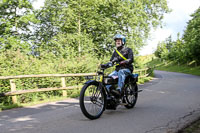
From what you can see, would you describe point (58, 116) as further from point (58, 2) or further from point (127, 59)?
point (58, 2)

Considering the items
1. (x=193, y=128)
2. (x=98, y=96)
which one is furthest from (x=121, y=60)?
(x=193, y=128)

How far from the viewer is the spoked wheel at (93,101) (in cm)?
459

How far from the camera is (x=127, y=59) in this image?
5586 mm

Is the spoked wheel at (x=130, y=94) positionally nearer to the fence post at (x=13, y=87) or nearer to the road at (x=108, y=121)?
the road at (x=108, y=121)

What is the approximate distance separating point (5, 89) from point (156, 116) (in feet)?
19.9

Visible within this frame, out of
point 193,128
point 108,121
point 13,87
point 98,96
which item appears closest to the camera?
point 193,128

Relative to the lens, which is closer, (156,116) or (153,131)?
(153,131)

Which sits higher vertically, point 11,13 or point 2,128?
point 11,13

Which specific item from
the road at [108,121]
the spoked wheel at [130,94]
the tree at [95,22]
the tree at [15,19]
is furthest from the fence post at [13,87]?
the tree at [15,19]

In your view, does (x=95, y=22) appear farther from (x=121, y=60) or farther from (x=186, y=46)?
(x=186, y=46)

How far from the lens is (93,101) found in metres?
4.82

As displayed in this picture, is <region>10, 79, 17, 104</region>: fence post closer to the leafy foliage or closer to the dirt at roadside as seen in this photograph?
the dirt at roadside

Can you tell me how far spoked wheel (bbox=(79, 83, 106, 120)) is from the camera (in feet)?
15.1

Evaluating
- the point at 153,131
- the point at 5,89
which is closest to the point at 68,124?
the point at 153,131
